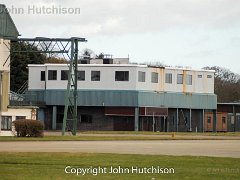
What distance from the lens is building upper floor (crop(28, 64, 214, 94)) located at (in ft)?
258

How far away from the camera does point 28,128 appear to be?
46.4 meters

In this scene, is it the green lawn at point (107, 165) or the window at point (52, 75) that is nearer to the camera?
the green lawn at point (107, 165)

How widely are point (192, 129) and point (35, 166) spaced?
214 feet

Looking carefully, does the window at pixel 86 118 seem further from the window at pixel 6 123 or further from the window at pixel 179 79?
the window at pixel 6 123

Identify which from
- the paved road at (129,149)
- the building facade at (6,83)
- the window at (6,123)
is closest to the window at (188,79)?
the building facade at (6,83)

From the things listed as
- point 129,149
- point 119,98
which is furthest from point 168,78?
point 129,149

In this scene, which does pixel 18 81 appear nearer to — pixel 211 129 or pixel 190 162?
pixel 211 129

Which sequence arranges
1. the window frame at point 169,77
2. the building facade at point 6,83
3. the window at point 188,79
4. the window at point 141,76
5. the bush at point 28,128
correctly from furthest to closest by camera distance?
the window at point 188,79 → the window frame at point 169,77 → the window at point 141,76 → the building facade at point 6,83 → the bush at point 28,128

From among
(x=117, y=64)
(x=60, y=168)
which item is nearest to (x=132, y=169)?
(x=60, y=168)

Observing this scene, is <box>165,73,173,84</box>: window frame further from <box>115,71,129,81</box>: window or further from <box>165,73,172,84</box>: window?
<box>115,71,129,81</box>: window

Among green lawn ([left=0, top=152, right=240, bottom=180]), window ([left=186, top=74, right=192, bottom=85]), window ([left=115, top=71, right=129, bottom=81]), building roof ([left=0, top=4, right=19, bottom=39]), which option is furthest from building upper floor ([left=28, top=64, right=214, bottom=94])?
green lawn ([left=0, top=152, right=240, bottom=180])

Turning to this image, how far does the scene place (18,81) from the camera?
95312 mm

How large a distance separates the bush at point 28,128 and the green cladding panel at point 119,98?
31.7 m

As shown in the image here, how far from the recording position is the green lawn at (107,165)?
17531mm
